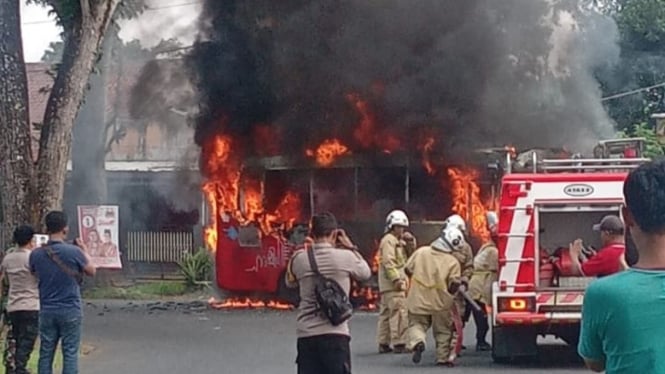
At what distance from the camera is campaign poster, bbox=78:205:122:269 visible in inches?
567

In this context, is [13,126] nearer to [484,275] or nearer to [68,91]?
[68,91]

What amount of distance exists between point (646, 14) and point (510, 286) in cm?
2147

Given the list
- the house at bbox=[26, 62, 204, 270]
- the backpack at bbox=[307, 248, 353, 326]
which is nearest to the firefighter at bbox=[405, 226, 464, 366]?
the backpack at bbox=[307, 248, 353, 326]

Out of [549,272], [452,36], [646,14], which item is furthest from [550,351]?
[646,14]

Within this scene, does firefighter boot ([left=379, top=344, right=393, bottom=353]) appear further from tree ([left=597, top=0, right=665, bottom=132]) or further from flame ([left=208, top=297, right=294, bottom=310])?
tree ([left=597, top=0, right=665, bottom=132])

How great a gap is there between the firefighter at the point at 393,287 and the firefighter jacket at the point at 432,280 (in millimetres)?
924

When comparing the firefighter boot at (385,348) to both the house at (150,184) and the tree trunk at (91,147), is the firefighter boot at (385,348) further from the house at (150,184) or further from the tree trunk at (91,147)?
the tree trunk at (91,147)

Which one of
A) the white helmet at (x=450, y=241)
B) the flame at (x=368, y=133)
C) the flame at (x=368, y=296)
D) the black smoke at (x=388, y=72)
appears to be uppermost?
the black smoke at (x=388, y=72)

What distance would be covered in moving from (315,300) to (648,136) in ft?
62.0

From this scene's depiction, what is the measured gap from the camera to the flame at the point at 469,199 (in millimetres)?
21734

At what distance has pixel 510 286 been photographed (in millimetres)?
12953

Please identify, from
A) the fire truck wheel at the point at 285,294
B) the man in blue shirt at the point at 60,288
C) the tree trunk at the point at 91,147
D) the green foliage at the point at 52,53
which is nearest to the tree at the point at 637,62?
the tree trunk at the point at 91,147

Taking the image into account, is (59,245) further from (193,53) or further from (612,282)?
(193,53)

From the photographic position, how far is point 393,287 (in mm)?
14805
